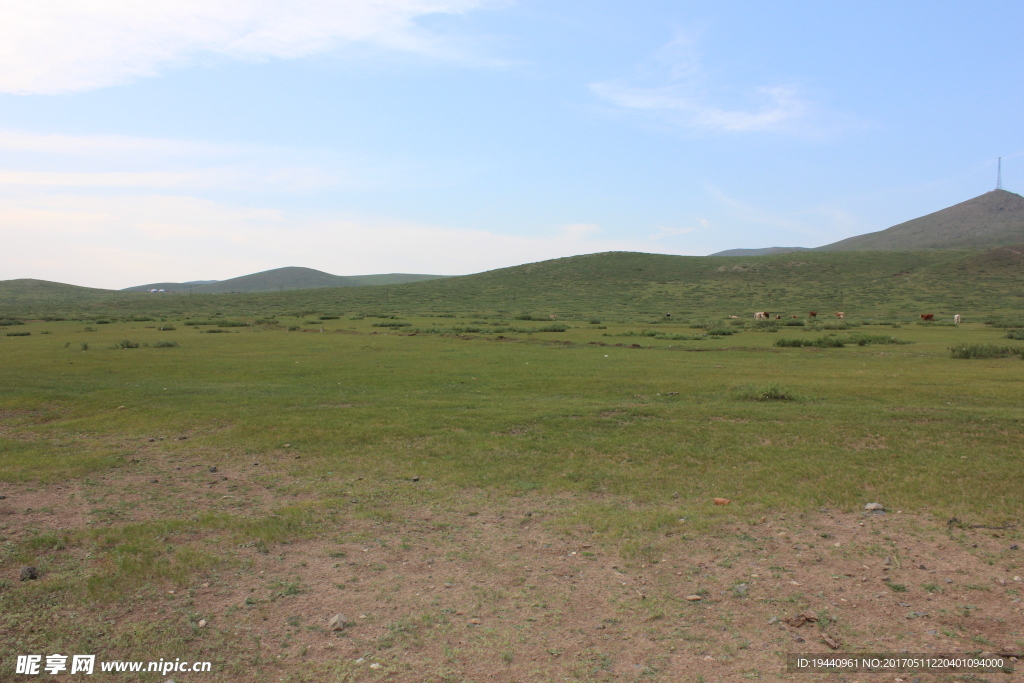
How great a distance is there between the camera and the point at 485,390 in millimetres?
15758

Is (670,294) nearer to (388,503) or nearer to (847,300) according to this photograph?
(847,300)

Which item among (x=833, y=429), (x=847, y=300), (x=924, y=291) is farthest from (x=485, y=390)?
(x=924, y=291)

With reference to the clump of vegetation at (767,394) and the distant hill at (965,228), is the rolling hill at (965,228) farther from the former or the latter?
the clump of vegetation at (767,394)

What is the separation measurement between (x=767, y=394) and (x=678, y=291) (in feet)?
242

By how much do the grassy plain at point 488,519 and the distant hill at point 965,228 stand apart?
16696 cm

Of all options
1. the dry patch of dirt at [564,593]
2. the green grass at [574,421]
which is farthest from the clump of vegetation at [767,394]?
the dry patch of dirt at [564,593]

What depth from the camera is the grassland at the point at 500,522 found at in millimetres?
4801

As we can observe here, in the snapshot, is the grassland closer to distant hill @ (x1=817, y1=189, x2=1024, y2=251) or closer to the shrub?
the shrub

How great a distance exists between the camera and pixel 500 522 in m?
7.29

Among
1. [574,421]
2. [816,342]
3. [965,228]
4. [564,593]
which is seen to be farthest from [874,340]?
[965,228]

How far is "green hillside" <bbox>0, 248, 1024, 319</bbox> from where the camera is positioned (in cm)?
6700

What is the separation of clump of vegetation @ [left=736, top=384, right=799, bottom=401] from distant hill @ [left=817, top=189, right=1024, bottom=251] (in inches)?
6394

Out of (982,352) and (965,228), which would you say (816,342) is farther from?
(965,228)

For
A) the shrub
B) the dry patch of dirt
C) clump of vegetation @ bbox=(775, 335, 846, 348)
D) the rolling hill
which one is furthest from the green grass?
the rolling hill
